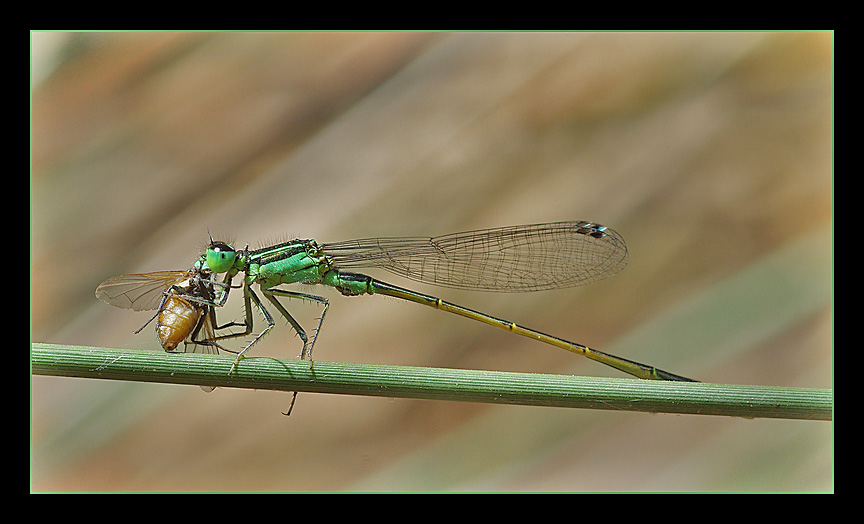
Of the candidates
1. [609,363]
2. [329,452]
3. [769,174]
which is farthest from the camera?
[769,174]

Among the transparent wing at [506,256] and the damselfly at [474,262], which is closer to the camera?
the damselfly at [474,262]

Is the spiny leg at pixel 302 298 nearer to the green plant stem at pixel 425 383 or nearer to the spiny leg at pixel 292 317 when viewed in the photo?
the spiny leg at pixel 292 317

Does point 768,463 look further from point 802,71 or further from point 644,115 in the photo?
point 802,71

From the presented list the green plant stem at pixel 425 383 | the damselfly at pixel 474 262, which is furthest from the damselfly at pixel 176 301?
the green plant stem at pixel 425 383

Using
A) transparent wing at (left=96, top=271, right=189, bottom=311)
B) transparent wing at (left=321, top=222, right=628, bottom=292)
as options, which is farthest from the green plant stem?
transparent wing at (left=321, top=222, right=628, bottom=292)

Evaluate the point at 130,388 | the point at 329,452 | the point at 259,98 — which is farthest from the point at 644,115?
the point at 130,388

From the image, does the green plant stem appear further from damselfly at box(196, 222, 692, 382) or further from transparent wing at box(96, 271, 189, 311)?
damselfly at box(196, 222, 692, 382)
